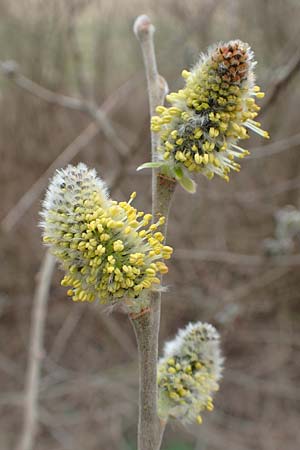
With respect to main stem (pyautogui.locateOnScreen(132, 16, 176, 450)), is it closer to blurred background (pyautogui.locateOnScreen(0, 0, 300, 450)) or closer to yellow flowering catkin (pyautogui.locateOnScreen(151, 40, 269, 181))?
yellow flowering catkin (pyautogui.locateOnScreen(151, 40, 269, 181))

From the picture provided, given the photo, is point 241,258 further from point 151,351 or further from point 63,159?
point 151,351

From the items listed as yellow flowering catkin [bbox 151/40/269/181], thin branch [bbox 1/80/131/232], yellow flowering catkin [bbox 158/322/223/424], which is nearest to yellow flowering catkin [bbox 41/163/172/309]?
yellow flowering catkin [bbox 151/40/269/181]

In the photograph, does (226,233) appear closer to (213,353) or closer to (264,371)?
(264,371)

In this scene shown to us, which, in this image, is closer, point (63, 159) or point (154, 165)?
point (154, 165)

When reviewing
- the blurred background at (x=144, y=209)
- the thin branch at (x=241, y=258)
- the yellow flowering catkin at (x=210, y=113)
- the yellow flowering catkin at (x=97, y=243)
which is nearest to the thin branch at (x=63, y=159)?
the blurred background at (x=144, y=209)

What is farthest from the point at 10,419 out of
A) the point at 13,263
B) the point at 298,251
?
the point at 298,251

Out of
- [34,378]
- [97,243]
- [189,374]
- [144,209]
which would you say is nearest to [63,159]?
[144,209]
